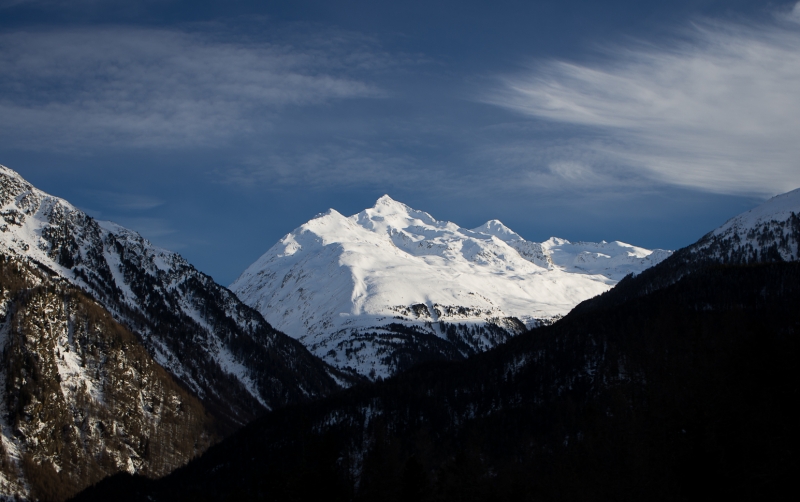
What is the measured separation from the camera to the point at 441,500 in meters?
99.9

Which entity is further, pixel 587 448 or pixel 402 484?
pixel 587 448

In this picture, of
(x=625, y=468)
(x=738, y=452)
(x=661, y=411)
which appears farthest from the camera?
(x=661, y=411)

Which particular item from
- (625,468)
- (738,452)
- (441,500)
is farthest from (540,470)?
(738,452)

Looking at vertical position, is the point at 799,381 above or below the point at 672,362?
below

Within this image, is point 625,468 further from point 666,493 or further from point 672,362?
point 672,362

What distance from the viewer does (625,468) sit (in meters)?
116

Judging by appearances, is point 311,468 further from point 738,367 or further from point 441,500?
point 738,367

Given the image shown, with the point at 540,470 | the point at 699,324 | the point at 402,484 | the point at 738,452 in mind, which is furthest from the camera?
the point at 699,324

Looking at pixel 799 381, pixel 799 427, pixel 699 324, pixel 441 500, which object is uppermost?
pixel 699 324

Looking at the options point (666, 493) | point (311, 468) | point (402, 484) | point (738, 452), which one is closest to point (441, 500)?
point (402, 484)

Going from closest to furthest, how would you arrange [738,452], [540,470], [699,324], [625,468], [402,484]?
[738,452]
[402,484]
[625,468]
[540,470]
[699,324]

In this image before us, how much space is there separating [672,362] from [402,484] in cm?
9403

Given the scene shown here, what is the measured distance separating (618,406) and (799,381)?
328ft

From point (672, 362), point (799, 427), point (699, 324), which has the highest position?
point (699, 324)
